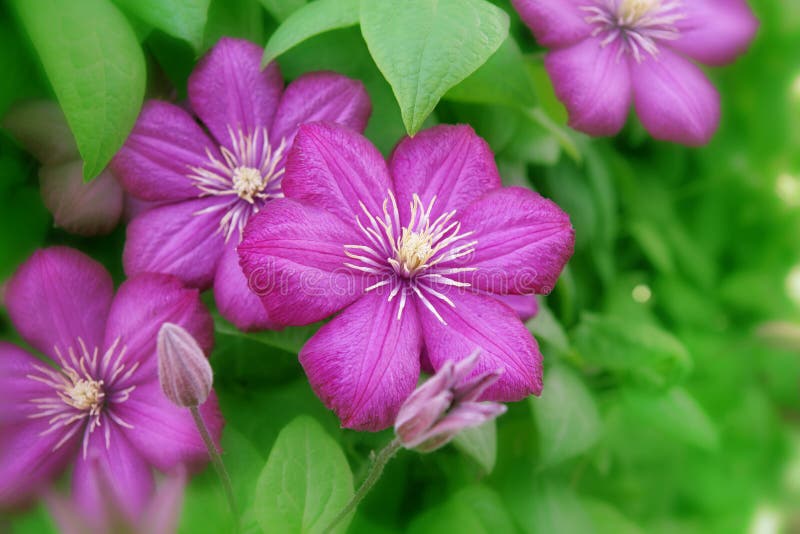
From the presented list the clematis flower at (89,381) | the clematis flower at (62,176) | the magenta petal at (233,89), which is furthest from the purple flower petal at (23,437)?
the magenta petal at (233,89)

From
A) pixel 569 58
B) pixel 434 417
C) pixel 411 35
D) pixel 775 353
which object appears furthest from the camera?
pixel 775 353

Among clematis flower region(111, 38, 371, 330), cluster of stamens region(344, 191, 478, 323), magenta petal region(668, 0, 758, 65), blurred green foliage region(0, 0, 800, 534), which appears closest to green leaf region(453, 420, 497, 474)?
blurred green foliage region(0, 0, 800, 534)

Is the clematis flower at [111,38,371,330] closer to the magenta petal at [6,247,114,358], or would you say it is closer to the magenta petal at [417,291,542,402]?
the magenta petal at [6,247,114,358]

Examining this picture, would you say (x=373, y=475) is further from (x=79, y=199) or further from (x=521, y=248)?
(x=79, y=199)

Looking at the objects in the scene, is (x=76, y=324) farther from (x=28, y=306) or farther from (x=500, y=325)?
(x=500, y=325)

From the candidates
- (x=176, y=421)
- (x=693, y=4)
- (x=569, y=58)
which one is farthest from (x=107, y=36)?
(x=693, y=4)

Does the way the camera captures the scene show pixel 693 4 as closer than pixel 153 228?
No
